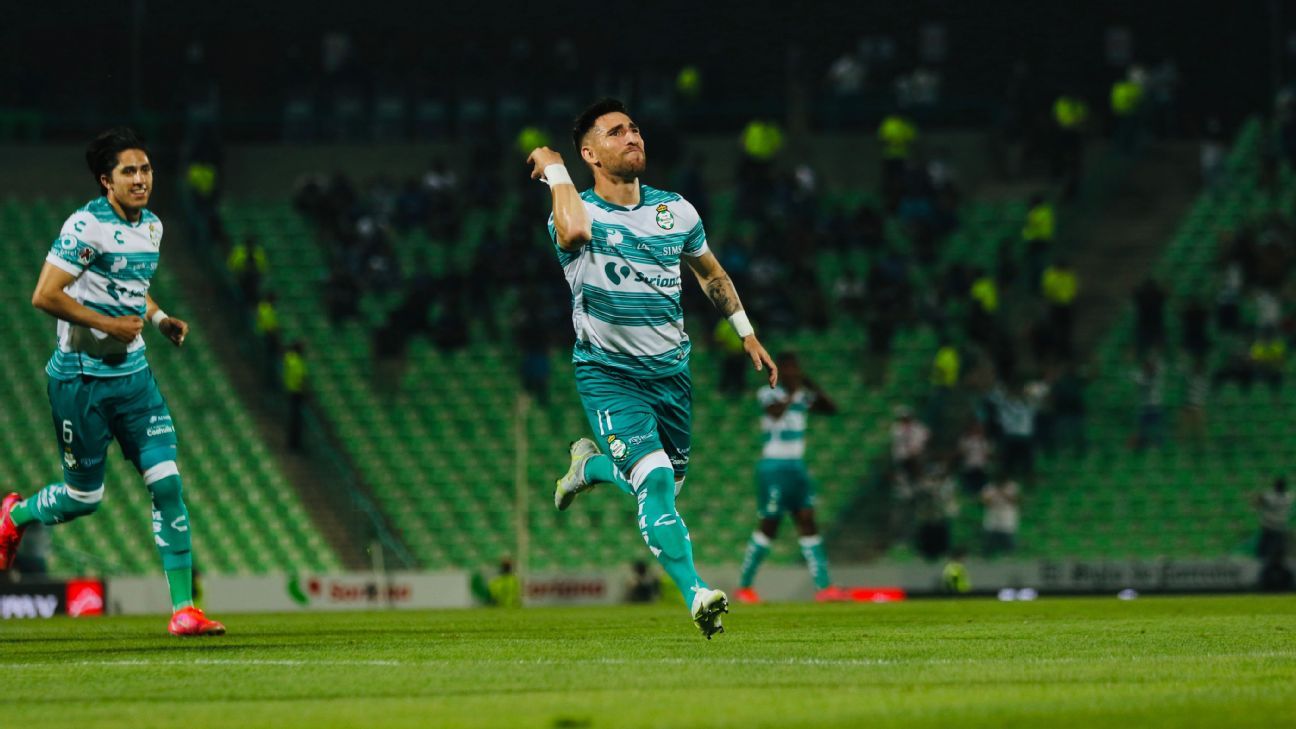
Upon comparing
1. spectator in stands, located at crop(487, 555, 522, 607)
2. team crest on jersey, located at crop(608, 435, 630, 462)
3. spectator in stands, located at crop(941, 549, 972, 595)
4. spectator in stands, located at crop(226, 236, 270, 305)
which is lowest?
spectator in stands, located at crop(941, 549, 972, 595)

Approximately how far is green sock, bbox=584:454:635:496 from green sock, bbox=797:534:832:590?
10655mm

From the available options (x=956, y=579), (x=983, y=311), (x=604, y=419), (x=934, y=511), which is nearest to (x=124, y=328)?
(x=604, y=419)

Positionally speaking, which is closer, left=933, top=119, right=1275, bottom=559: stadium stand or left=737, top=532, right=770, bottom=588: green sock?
left=737, top=532, right=770, bottom=588: green sock

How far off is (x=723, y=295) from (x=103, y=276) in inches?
151

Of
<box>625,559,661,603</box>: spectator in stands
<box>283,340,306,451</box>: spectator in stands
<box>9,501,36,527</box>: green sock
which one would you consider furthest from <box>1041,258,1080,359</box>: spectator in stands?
<box>9,501,36,527</box>: green sock

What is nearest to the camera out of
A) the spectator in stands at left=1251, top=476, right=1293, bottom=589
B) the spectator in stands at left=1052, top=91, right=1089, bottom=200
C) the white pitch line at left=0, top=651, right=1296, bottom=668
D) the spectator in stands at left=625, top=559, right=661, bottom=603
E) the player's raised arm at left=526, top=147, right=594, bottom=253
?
the white pitch line at left=0, top=651, right=1296, bottom=668

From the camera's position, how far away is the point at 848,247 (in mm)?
37156

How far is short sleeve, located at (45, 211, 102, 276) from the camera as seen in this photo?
12070 millimetres

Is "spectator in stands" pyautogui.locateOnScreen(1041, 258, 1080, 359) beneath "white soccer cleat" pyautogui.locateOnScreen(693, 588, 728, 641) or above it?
A: above

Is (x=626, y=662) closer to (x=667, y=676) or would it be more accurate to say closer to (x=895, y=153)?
(x=667, y=676)

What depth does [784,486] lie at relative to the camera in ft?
74.7

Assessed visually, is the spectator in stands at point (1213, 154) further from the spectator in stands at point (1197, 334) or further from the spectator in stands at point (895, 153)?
the spectator in stands at point (895, 153)

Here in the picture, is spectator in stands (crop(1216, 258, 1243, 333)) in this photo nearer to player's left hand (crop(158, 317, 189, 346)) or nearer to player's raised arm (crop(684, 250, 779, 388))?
player's raised arm (crop(684, 250, 779, 388))

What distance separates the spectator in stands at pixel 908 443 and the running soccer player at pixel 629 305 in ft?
68.9
